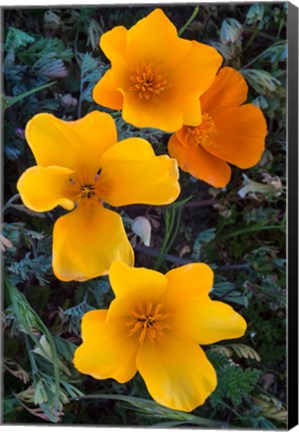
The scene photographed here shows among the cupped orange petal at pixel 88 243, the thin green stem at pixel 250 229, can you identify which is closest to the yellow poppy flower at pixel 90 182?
the cupped orange petal at pixel 88 243

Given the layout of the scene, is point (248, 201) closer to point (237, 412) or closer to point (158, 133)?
point (158, 133)

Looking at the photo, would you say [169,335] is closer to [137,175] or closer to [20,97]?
[137,175]

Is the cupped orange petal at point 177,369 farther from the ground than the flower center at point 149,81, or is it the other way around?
the flower center at point 149,81

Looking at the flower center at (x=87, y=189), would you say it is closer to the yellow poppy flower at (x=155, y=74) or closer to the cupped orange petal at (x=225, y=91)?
the yellow poppy flower at (x=155, y=74)

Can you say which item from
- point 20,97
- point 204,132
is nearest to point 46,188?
point 20,97

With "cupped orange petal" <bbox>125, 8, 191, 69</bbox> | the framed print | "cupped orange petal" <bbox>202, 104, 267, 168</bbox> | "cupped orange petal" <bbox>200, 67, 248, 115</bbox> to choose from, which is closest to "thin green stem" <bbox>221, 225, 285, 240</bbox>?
the framed print

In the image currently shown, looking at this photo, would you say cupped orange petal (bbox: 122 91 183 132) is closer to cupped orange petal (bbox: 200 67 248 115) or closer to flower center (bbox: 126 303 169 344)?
cupped orange petal (bbox: 200 67 248 115)

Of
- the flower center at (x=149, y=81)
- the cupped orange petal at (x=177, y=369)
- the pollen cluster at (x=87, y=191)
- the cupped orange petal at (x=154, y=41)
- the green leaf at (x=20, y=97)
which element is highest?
the cupped orange petal at (x=154, y=41)
